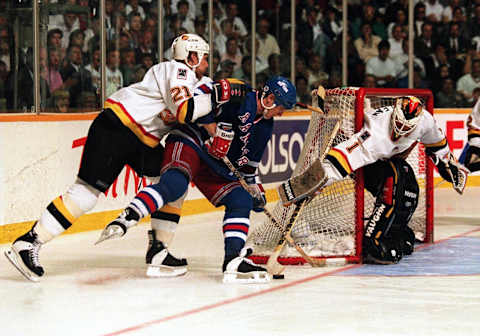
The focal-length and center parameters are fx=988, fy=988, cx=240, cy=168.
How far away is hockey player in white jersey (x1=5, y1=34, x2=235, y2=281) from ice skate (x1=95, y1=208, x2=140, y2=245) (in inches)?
15.5

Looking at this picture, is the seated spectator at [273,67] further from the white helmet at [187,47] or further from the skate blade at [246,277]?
the skate blade at [246,277]

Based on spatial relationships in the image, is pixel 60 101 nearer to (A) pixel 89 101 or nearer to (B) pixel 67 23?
(A) pixel 89 101

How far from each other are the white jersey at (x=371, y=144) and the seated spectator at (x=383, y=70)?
19.2 ft

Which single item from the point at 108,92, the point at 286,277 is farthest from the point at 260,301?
the point at 108,92

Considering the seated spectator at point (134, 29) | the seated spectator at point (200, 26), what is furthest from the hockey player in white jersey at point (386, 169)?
the seated spectator at point (200, 26)

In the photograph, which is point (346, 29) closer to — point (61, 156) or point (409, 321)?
point (61, 156)

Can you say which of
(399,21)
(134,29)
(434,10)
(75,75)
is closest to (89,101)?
(75,75)

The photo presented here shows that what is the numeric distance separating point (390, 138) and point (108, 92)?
3018 millimetres

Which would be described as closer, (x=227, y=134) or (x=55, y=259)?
(x=227, y=134)

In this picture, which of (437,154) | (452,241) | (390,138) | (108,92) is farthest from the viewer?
(108,92)

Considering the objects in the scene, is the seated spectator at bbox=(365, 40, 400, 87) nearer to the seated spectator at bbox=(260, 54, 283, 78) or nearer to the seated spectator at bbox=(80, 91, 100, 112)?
the seated spectator at bbox=(260, 54, 283, 78)

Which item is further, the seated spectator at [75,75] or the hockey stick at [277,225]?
the seated spectator at [75,75]

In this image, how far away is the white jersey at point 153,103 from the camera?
5.10 m

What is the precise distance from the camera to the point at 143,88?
523 cm
